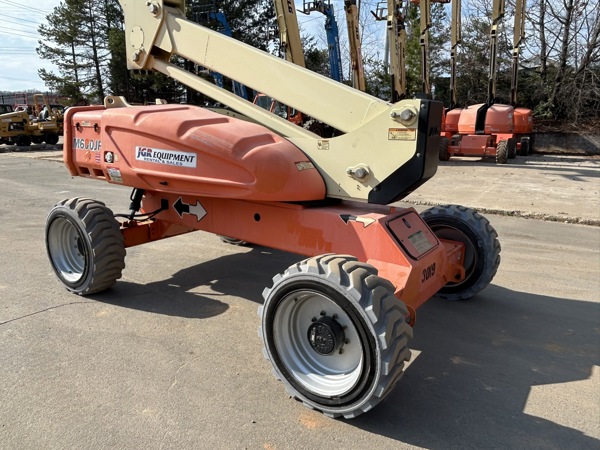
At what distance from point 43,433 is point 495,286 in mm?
4220

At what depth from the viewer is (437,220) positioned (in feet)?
15.3

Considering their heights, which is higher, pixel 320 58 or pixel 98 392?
pixel 320 58

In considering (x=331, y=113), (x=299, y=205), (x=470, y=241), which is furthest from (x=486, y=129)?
(x=299, y=205)

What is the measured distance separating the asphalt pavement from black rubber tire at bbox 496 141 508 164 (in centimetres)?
973

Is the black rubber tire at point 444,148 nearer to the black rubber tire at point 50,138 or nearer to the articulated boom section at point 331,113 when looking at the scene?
the articulated boom section at point 331,113

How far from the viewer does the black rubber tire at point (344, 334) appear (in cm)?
274

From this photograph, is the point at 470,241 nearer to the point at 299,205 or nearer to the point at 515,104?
the point at 299,205

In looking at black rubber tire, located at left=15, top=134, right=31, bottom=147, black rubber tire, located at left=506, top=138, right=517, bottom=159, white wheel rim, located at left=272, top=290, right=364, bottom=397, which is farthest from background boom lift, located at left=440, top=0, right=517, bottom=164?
black rubber tire, located at left=15, top=134, right=31, bottom=147

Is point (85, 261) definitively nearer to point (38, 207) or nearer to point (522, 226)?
point (38, 207)

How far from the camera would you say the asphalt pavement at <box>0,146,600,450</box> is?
2.83 meters

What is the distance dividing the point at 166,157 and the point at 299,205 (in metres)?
1.12

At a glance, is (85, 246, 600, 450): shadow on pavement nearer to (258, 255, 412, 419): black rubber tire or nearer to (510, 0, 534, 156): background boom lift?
(258, 255, 412, 419): black rubber tire

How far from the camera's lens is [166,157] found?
3.96 m

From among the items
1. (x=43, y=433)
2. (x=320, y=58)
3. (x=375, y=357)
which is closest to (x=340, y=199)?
(x=375, y=357)
